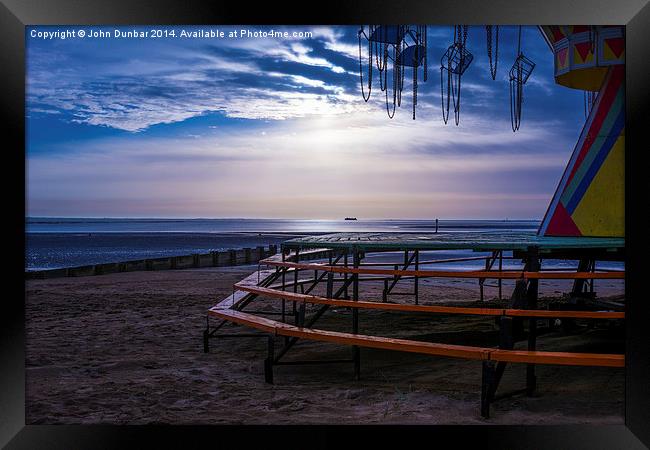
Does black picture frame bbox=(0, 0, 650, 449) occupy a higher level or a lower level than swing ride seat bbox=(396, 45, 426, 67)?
lower

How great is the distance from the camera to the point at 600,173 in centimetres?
754

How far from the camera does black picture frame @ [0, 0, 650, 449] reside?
14.6ft

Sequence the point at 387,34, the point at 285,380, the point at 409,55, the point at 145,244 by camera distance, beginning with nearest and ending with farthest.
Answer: the point at 285,380 < the point at 387,34 < the point at 409,55 < the point at 145,244

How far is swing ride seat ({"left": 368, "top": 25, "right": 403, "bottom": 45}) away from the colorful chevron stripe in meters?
3.02

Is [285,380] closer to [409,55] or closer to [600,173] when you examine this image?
[600,173]

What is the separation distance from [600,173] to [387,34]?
12.0 feet

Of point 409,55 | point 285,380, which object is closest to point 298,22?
point 285,380

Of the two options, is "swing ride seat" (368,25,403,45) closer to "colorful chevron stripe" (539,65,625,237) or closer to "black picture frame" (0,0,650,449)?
"colorful chevron stripe" (539,65,625,237)

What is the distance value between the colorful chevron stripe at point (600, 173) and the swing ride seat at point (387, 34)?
3018mm

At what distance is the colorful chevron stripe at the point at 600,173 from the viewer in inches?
292

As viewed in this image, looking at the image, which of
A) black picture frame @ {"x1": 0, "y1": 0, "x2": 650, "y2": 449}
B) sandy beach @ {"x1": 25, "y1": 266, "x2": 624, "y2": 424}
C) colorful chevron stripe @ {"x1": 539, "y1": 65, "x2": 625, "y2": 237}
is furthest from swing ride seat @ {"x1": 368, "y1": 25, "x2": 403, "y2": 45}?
sandy beach @ {"x1": 25, "y1": 266, "x2": 624, "y2": 424}

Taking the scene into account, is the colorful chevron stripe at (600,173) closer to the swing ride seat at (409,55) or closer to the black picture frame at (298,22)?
the swing ride seat at (409,55)
